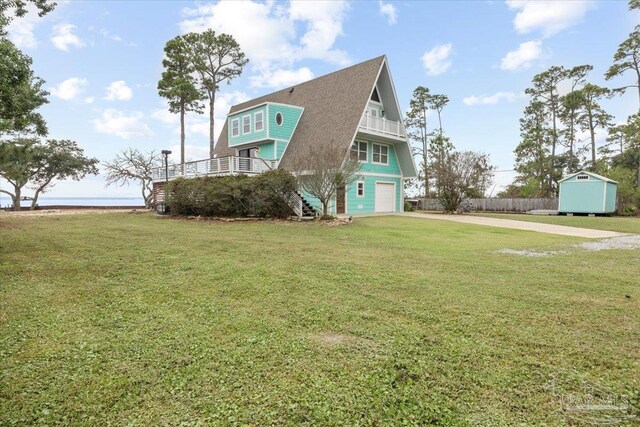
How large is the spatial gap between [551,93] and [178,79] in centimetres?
3298

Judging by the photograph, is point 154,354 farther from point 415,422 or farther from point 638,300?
point 638,300

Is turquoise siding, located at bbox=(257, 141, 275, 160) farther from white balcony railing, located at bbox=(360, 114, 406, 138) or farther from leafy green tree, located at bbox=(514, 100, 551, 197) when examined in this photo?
leafy green tree, located at bbox=(514, 100, 551, 197)

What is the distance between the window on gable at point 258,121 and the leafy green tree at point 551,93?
1051 inches

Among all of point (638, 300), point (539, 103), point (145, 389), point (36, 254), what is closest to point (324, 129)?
point (36, 254)

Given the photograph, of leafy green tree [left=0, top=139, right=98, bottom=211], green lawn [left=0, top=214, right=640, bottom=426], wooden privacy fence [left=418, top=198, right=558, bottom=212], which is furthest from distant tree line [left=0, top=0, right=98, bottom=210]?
wooden privacy fence [left=418, top=198, right=558, bottom=212]

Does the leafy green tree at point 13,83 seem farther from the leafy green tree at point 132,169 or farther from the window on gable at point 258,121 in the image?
the leafy green tree at point 132,169

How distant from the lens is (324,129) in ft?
67.4

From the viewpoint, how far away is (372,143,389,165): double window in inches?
914

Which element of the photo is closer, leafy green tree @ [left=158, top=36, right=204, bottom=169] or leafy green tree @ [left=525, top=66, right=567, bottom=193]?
leafy green tree @ [left=158, top=36, right=204, bottom=169]

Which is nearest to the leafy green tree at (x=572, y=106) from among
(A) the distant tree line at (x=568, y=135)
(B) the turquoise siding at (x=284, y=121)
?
(A) the distant tree line at (x=568, y=135)

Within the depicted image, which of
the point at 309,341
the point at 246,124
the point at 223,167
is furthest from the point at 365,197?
the point at 309,341

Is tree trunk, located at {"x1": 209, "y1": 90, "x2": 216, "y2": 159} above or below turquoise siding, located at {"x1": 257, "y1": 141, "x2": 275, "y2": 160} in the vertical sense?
above

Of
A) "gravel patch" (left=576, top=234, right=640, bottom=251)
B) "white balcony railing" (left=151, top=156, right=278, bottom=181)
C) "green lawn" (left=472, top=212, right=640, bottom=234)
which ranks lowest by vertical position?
"gravel patch" (left=576, top=234, right=640, bottom=251)

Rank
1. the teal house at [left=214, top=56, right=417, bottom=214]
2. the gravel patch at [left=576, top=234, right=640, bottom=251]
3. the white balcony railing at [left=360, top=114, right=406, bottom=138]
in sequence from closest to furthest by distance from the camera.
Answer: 1. the gravel patch at [left=576, top=234, right=640, bottom=251]
2. the teal house at [left=214, top=56, right=417, bottom=214]
3. the white balcony railing at [left=360, top=114, right=406, bottom=138]
